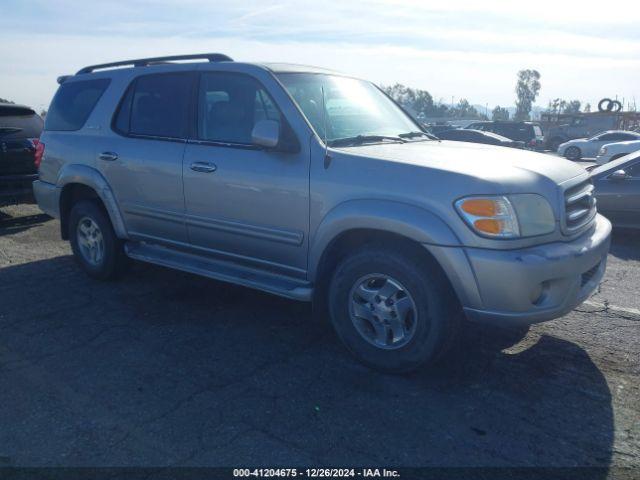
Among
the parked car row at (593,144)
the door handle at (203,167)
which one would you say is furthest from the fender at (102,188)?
the parked car row at (593,144)

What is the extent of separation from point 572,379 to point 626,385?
31 centimetres

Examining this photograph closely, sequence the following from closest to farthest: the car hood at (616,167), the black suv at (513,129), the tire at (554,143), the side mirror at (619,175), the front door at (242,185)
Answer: the front door at (242,185), the side mirror at (619,175), the car hood at (616,167), the black suv at (513,129), the tire at (554,143)

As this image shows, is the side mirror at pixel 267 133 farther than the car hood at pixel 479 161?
Yes

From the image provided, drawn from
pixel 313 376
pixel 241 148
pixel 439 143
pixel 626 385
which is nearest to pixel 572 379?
pixel 626 385

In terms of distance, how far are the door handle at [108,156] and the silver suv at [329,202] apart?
0.7 inches

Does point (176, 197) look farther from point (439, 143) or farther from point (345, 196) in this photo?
point (439, 143)

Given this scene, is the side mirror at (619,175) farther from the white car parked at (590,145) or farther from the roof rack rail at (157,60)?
the white car parked at (590,145)

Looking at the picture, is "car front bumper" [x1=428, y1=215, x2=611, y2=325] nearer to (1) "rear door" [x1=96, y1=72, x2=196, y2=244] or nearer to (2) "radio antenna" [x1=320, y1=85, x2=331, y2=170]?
(2) "radio antenna" [x1=320, y1=85, x2=331, y2=170]

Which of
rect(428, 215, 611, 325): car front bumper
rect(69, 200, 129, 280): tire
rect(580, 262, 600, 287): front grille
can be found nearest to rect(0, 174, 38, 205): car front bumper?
rect(69, 200, 129, 280): tire

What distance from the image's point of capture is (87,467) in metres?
2.86

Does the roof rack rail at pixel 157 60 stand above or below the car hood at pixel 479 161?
above

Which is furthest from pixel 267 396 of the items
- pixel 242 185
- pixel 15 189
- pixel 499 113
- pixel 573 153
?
pixel 499 113

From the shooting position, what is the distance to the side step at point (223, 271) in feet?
13.5

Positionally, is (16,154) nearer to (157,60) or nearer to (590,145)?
(157,60)
